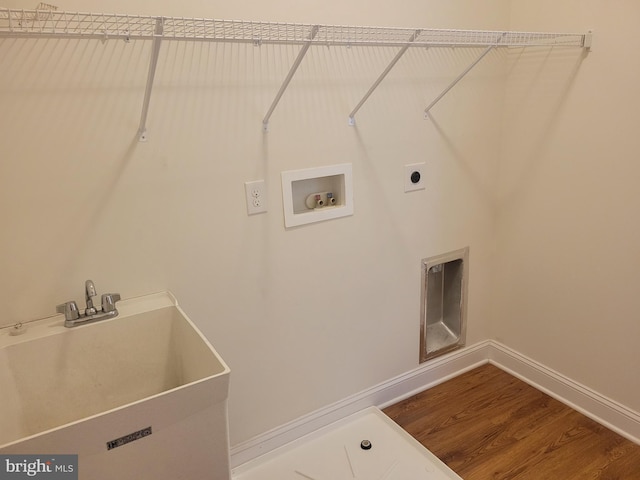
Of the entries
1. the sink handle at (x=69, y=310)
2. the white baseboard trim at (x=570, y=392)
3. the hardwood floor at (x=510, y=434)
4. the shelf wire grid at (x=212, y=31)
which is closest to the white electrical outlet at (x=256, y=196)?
the shelf wire grid at (x=212, y=31)

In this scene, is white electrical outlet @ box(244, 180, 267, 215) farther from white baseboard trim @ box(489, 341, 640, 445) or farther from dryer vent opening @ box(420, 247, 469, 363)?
white baseboard trim @ box(489, 341, 640, 445)

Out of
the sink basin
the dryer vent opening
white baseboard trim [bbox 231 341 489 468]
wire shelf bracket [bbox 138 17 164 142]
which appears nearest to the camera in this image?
the sink basin

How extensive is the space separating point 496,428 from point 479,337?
2.02 ft

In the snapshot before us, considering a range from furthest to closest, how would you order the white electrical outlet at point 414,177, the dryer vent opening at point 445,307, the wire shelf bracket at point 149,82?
the dryer vent opening at point 445,307 < the white electrical outlet at point 414,177 < the wire shelf bracket at point 149,82

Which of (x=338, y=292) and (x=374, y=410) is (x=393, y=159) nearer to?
(x=338, y=292)

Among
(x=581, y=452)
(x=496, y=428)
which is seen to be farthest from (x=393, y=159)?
(x=581, y=452)

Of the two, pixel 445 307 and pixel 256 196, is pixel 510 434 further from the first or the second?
pixel 256 196

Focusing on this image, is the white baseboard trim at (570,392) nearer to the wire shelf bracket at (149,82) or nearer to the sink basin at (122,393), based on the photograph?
the sink basin at (122,393)

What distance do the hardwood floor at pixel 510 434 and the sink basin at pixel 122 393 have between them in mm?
1245

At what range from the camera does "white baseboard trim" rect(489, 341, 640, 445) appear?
200 cm

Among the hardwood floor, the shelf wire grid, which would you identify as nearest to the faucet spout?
the shelf wire grid

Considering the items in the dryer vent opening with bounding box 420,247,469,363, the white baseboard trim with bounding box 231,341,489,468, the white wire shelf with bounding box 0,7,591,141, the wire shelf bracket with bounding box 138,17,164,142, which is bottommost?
the white baseboard trim with bounding box 231,341,489,468

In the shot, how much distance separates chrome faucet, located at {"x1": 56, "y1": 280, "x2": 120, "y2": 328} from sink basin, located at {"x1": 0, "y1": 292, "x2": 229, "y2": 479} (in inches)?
0.8

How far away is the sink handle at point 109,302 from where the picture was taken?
140cm
